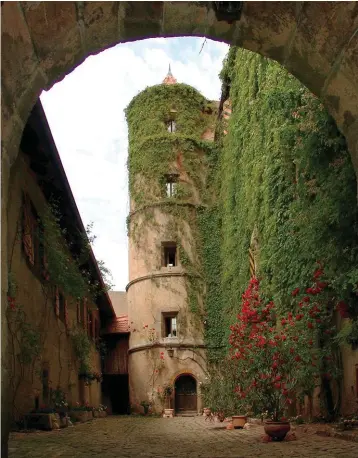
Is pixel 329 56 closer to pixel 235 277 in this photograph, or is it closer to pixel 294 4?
pixel 294 4

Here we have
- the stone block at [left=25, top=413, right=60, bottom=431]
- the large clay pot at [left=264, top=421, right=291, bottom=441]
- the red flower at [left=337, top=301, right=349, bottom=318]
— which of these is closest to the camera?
the large clay pot at [left=264, top=421, right=291, bottom=441]

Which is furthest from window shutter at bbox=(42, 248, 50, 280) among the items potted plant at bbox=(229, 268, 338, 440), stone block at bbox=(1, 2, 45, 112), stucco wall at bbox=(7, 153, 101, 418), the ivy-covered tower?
the ivy-covered tower

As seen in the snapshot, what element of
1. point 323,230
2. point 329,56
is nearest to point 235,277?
point 323,230

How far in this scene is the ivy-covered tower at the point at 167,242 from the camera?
2667 cm

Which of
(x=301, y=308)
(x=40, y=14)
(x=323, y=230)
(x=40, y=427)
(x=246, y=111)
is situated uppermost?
(x=246, y=111)

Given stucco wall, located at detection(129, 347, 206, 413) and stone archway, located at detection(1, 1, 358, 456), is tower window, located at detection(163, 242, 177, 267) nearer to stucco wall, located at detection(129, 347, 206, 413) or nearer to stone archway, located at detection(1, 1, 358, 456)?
stucco wall, located at detection(129, 347, 206, 413)

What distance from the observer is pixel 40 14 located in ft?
15.2

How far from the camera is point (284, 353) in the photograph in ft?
33.3

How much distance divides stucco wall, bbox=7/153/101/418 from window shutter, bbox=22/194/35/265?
23cm

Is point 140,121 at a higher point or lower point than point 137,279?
higher

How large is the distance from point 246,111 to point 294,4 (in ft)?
52.7

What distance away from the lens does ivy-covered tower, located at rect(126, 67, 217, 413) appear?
87.5ft

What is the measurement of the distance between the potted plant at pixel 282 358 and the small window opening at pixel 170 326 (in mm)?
14139

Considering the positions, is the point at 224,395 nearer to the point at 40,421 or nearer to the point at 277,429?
the point at 40,421
